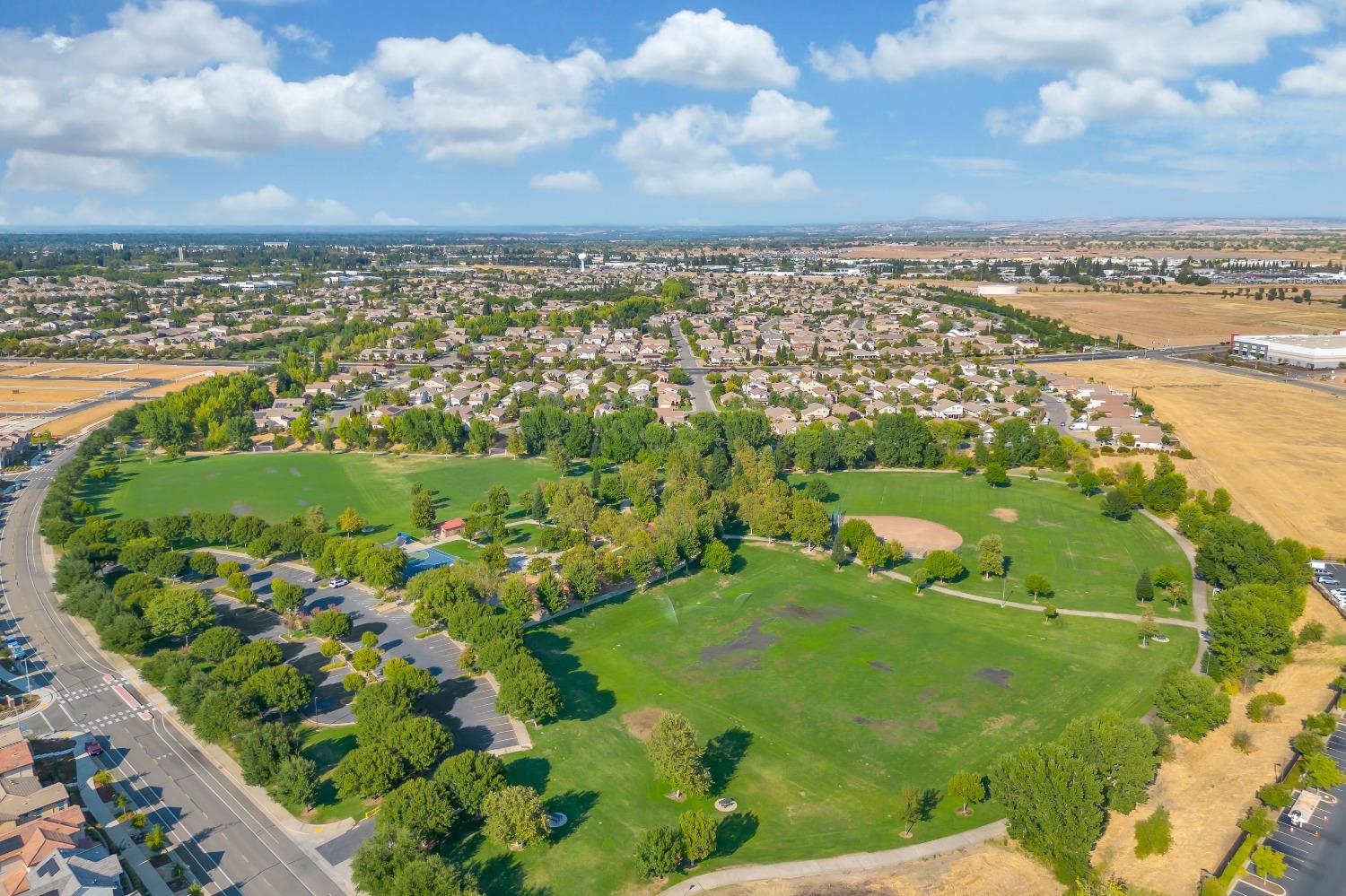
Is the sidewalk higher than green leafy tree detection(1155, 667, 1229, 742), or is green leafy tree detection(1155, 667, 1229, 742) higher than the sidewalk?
green leafy tree detection(1155, 667, 1229, 742)

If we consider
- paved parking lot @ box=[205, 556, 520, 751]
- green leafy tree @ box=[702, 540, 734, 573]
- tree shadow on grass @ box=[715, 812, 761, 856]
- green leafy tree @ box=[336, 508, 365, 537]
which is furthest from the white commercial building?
green leafy tree @ box=[336, 508, 365, 537]

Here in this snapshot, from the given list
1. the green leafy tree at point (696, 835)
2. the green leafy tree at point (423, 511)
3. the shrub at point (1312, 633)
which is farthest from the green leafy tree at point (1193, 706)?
the green leafy tree at point (423, 511)

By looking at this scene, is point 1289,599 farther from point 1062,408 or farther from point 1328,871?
point 1062,408

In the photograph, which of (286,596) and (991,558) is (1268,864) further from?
(286,596)

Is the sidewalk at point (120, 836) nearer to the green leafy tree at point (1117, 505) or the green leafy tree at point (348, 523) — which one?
the green leafy tree at point (348, 523)

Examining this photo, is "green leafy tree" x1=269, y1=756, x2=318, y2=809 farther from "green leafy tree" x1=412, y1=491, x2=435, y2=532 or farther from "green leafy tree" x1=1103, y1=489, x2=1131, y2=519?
"green leafy tree" x1=1103, y1=489, x2=1131, y2=519
